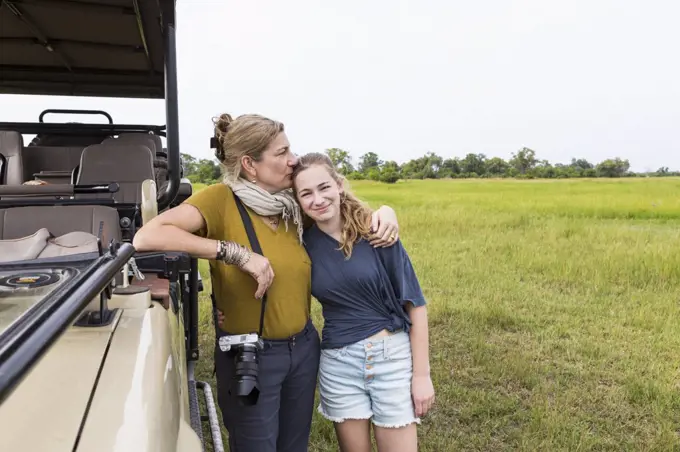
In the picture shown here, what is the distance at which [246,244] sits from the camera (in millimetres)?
2094

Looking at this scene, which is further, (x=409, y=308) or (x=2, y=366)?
(x=409, y=308)

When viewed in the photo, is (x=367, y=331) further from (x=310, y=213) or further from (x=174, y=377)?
(x=174, y=377)

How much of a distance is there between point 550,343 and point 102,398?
4424mm

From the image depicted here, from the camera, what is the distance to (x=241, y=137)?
2104mm

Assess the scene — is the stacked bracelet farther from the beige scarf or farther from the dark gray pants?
the dark gray pants

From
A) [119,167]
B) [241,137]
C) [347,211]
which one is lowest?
[347,211]

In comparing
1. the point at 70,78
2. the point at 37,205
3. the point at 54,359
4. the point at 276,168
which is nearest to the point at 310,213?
the point at 276,168

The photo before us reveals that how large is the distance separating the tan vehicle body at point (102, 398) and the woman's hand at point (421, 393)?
90 cm

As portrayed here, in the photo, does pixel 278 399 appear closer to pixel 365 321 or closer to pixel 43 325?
pixel 365 321

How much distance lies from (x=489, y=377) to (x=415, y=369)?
2324 millimetres

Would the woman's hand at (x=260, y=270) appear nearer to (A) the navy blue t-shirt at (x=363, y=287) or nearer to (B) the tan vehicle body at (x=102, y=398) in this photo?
(A) the navy blue t-shirt at (x=363, y=287)

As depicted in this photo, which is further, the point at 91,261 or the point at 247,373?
the point at 247,373

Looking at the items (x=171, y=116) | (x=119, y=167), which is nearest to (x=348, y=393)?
(x=171, y=116)

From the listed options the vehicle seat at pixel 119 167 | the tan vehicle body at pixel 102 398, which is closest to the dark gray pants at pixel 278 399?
the tan vehicle body at pixel 102 398
